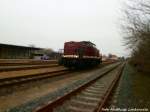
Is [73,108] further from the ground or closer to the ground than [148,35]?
closer to the ground

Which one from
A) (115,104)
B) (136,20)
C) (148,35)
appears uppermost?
(136,20)

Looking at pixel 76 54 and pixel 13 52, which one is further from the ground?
pixel 13 52

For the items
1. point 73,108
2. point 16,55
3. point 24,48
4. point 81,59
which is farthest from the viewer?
point 24,48

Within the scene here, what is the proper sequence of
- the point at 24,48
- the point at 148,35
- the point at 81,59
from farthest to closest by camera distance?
the point at 24,48, the point at 81,59, the point at 148,35

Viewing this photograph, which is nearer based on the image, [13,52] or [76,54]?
[76,54]

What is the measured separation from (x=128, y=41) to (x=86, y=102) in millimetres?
21475

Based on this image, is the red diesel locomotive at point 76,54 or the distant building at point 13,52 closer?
the red diesel locomotive at point 76,54

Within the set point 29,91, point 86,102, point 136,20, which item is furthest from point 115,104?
point 136,20

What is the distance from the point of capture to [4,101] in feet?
34.4

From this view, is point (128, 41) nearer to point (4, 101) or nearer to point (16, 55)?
point (4, 101)

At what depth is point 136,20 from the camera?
75.7 feet

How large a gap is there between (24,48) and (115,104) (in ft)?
194

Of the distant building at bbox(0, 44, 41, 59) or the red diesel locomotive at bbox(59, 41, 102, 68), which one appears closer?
the red diesel locomotive at bbox(59, 41, 102, 68)

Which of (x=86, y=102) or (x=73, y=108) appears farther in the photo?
(x=86, y=102)
